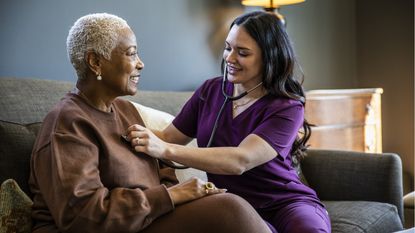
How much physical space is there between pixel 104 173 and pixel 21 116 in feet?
1.50

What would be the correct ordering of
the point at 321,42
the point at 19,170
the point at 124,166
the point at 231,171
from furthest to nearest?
the point at 321,42, the point at 231,171, the point at 19,170, the point at 124,166

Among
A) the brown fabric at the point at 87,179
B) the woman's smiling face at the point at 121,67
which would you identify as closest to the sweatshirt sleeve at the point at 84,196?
the brown fabric at the point at 87,179

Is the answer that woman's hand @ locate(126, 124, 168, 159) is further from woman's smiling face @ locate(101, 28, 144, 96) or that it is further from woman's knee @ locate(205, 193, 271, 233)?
woman's knee @ locate(205, 193, 271, 233)

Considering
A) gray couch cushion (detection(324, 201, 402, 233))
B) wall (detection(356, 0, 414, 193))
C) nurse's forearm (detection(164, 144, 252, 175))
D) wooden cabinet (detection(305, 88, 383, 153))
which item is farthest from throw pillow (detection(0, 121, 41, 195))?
wall (detection(356, 0, 414, 193))

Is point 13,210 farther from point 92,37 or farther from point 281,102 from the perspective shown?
point 281,102

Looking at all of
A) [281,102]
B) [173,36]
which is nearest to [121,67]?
[281,102]

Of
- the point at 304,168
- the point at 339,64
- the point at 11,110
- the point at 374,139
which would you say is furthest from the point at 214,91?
the point at 339,64

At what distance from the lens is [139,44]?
8.71ft

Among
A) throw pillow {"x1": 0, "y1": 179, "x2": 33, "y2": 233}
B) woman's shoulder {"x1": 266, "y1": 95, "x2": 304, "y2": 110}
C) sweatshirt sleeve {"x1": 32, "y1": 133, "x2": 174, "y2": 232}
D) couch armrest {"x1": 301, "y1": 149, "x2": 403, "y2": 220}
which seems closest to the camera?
sweatshirt sleeve {"x1": 32, "y1": 133, "x2": 174, "y2": 232}

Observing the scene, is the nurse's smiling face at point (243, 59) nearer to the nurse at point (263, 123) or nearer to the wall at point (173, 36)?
the nurse at point (263, 123)

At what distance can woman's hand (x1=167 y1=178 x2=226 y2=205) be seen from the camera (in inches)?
52.7

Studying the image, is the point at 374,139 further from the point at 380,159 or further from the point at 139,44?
the point at 139,44

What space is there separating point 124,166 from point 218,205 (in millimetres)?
272

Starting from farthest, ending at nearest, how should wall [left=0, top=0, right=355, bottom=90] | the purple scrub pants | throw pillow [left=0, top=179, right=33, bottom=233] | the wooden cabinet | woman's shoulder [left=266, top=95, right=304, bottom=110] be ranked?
the wooden cabinet < wall [left=0, top=0, right=355, bottom=90] < woman's shoulder [left=266, top=95, right=304, bottom=110] < the purple scrub pants < throw pillow [left=0, top=179, right=33, bottom=233]
